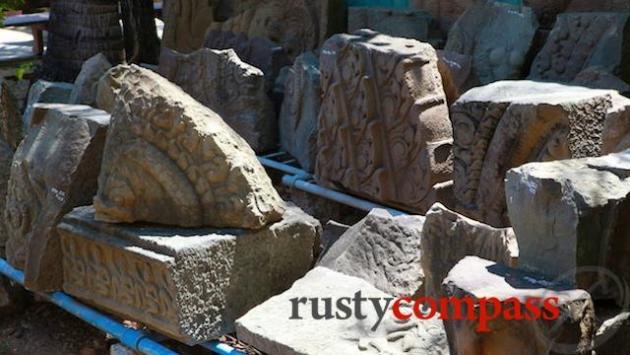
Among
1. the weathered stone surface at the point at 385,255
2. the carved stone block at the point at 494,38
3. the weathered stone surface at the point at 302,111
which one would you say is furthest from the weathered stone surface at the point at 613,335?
the carved stone block at the point at 494,38

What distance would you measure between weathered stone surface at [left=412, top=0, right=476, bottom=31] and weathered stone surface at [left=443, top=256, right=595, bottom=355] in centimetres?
412

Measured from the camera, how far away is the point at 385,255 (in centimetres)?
327

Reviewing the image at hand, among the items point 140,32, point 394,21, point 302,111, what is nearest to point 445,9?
point 394,21

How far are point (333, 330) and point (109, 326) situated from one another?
0.97m

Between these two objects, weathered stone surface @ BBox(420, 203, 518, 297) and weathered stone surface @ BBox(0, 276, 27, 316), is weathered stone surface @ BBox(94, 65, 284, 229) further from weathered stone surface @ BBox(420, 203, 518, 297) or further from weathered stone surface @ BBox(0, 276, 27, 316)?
weathered stone surface @ BBox(0, 276, 27, 316)

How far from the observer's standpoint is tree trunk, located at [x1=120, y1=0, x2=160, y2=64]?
8.78 meters

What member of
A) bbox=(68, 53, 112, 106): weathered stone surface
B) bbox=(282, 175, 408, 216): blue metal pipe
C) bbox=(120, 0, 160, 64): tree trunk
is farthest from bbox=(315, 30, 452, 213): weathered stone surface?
bbox=(120, 0, 160, 64): tree trunk

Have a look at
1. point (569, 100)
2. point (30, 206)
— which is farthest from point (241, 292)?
point (569, 100)

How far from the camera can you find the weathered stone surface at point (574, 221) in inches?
95.9

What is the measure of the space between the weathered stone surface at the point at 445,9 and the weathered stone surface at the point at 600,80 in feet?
5.74

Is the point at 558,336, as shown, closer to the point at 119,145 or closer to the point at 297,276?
the point at 297,276

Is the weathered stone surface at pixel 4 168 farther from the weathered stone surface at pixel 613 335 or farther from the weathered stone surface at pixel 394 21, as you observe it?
the weathered stone surface at pixel 394 21

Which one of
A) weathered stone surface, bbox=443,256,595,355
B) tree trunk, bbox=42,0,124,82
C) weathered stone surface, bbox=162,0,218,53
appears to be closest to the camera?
weathered stone surface, bbox=443,256,595,355

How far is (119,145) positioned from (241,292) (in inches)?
25.8
